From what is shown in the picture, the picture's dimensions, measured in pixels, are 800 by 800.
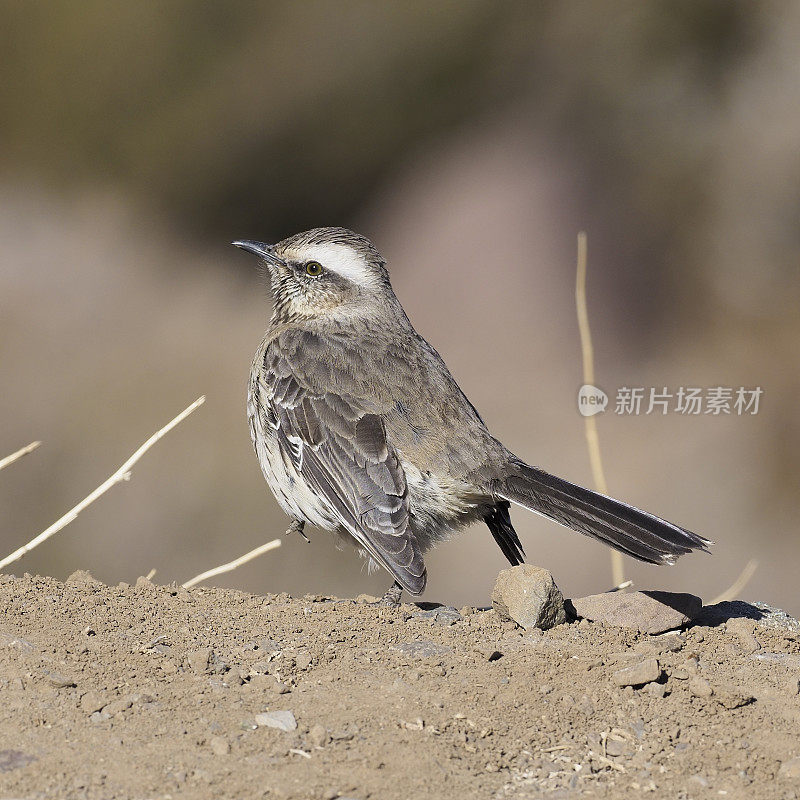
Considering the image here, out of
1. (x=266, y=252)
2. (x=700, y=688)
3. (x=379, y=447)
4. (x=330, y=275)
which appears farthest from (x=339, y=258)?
(x=700, y=688)

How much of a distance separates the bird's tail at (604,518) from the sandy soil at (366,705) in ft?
1.53

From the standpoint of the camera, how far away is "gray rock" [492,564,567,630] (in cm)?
466

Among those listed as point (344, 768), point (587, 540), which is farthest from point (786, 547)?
point (344, 768)

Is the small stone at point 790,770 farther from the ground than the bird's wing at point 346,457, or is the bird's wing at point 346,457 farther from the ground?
the bird's wing at point 346,457

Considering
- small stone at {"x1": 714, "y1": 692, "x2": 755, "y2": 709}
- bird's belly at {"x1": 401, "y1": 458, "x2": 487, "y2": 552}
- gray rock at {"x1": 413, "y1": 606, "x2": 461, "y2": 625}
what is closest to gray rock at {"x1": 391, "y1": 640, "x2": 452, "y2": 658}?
gray rock at {"x1": 413, "y1": 606, "x2": 461, "y2": 625}

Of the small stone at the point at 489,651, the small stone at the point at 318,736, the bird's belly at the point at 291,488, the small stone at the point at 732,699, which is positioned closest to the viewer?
the small stone at the point at 318,736

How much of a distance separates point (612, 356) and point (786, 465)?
2.19 meters

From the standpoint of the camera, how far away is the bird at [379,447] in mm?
→ 5383

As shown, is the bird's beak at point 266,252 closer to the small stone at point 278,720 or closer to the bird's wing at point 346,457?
the bird's wing at point 346,457

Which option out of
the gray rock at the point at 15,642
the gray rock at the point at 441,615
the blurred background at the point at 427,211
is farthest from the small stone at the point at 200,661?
the blurred background at the point at 427,211

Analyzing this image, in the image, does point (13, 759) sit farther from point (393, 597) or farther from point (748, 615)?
point (748, 615)

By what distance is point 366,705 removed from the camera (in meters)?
3.74

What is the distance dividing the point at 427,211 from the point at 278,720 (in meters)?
9.97

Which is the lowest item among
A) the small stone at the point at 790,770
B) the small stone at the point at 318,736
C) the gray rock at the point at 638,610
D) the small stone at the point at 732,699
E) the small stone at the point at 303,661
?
the gray rock at the point at 638,610
